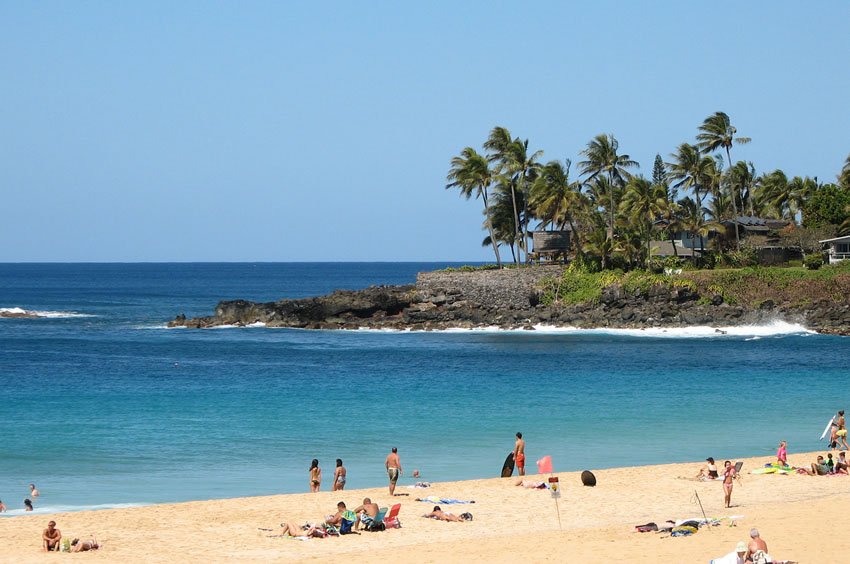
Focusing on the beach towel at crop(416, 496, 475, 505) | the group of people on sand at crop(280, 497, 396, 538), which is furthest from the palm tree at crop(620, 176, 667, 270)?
the group of people on sand at crop(280, 497, 396, 538)

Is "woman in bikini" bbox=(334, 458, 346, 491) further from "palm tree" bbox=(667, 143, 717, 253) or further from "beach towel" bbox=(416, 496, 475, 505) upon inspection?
"palm tree" bbox=(667, 143, 717, 253)

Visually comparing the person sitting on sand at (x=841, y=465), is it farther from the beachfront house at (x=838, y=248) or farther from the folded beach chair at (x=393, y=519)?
the beachfront house at (x=838, y=248)

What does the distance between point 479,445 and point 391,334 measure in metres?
36.5

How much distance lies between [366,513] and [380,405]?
1615 cm

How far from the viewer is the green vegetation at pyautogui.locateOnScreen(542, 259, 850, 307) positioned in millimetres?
63156

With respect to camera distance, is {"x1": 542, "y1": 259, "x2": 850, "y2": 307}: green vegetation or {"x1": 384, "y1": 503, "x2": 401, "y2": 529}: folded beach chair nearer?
{"x1": 384, "y1": 503, "x2": 401, "y2": 529}: folded beach chair

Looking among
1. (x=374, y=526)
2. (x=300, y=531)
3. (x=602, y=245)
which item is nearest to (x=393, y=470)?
(x=374, y=526)

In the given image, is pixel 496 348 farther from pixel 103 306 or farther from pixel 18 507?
pixel 103 306

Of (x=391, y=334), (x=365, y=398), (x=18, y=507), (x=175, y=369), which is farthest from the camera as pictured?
(x=391, y=334)

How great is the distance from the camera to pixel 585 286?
218 ft

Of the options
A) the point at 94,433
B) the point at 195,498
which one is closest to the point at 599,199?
the point at 94,433

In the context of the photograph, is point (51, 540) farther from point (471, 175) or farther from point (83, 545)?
point (471, 175)

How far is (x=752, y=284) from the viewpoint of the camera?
6400cm

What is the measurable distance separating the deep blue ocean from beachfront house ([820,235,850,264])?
10.4 metres
